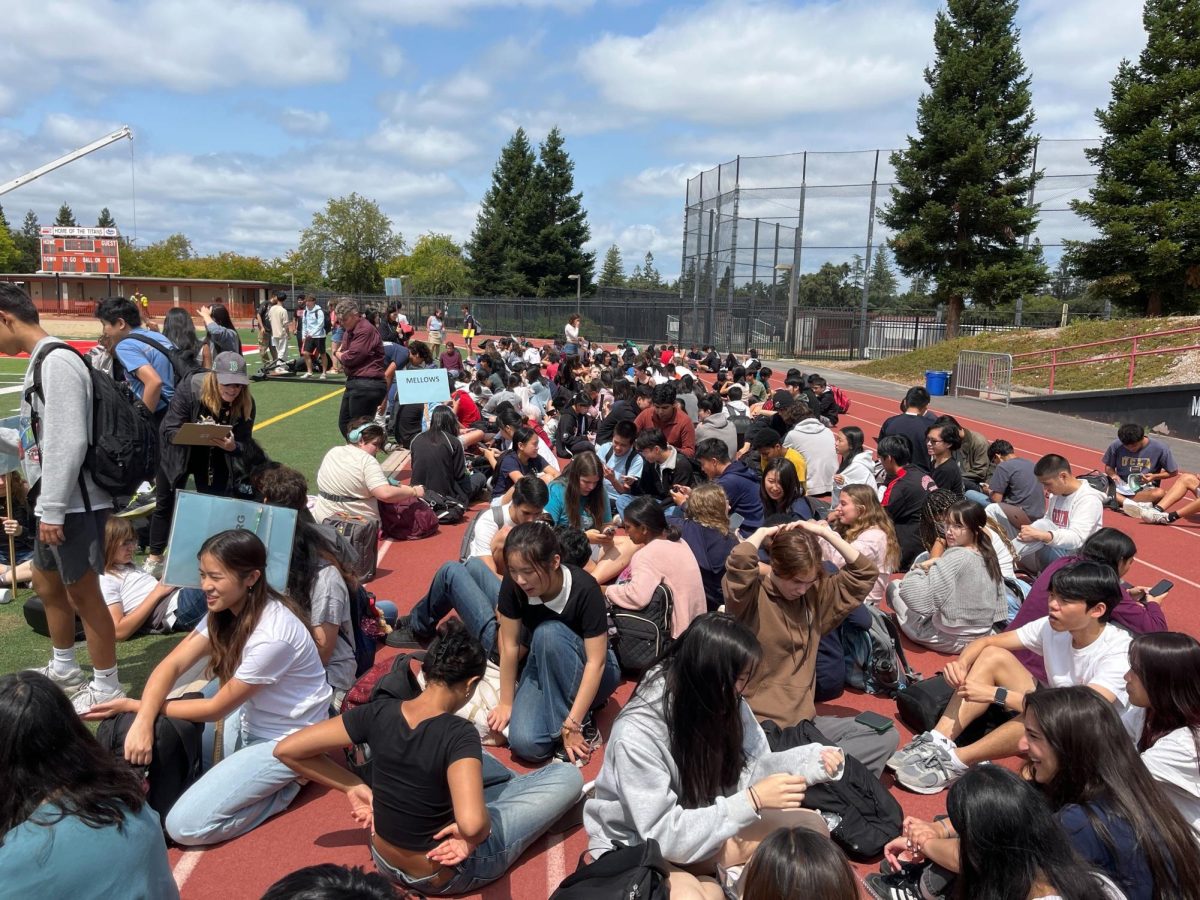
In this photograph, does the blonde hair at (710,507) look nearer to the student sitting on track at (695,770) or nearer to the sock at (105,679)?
the student sitting on track at (695,770)

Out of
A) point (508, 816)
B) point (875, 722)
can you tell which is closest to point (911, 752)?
point (875, 722)

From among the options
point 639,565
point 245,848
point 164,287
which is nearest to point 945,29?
point 639,565

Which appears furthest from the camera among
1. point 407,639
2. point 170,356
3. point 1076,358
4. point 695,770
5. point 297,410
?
point 1076,358

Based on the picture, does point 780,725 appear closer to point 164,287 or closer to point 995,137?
point 995,137

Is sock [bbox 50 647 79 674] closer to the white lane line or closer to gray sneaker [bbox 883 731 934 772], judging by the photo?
the white lane line

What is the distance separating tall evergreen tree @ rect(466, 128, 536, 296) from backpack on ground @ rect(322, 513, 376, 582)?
51171mm

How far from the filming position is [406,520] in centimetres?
841

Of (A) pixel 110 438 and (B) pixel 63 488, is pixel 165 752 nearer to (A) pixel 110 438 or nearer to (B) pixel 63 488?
(B) pixel 63 488

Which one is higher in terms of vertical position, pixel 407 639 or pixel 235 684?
pixel 235 684

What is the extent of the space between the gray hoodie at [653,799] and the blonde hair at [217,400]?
439 cm

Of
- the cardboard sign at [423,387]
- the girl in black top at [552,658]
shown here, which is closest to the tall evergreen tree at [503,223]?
the cardboard sign at [423,387]

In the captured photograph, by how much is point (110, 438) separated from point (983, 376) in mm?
22744

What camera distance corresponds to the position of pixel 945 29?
3541 cm

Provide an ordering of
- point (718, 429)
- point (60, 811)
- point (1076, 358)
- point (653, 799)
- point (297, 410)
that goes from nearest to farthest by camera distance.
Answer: point (60, 811) < point (653, 799) < point (718, 429) < point (297, 410) < point (1076, 358)
